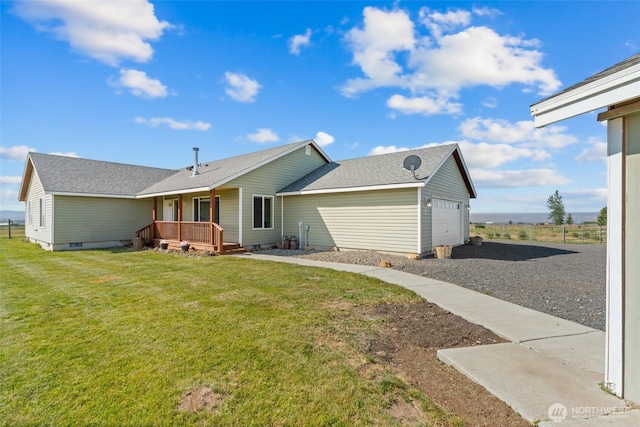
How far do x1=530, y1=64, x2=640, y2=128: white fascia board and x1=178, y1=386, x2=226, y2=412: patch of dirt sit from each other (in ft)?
13.4

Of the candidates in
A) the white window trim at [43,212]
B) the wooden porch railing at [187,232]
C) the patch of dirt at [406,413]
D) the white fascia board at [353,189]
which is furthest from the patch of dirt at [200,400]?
the white window trim at [43,212]

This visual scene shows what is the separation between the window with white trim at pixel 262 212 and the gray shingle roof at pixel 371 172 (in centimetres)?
94

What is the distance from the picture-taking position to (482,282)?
7.86 metres

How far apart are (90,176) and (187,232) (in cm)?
861

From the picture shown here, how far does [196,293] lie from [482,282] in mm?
6895

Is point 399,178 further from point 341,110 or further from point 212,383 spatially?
point 212,383

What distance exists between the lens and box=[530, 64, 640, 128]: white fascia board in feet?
7.89

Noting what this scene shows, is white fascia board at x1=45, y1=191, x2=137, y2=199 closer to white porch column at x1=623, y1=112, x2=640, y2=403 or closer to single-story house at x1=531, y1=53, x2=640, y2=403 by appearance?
single-story house at x1=531, y1=53, x2=640, y2=403

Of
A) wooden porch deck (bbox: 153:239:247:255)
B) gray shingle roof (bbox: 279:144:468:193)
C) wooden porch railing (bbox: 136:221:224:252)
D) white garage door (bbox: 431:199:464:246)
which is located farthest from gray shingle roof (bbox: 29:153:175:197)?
white garage door (bbox: 431:199:464:246)

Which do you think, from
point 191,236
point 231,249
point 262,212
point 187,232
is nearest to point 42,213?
A: point 187,232

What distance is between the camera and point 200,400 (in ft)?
9.19

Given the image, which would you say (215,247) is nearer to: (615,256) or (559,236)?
(615,256)

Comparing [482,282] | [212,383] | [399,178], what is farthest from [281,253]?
[212,383]

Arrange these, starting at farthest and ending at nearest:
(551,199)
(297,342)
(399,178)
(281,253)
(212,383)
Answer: (551,199)
(281,253)
(399,178)
(297,342)
(212,383)
